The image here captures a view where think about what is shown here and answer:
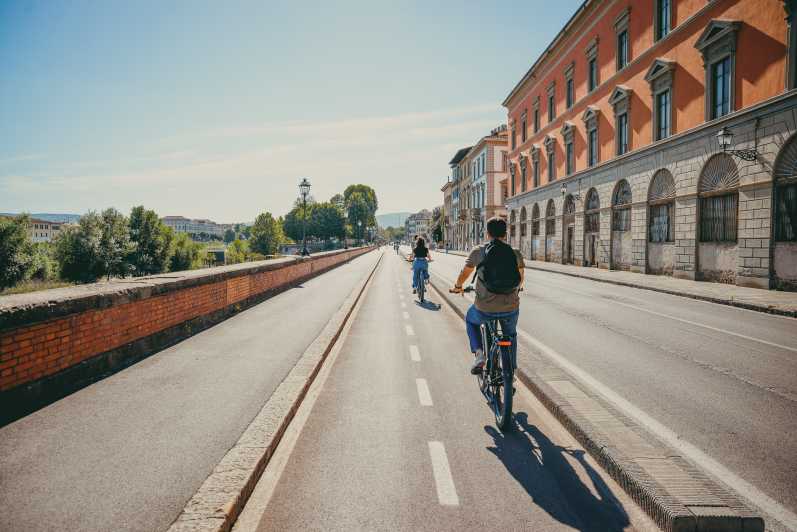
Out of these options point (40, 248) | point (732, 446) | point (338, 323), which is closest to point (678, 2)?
point (338, 323)

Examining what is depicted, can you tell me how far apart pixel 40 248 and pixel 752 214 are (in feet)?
151

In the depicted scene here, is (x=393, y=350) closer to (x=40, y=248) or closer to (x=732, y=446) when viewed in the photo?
(x=732, y=446)

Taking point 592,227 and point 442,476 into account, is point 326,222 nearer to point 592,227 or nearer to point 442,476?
point 592,227

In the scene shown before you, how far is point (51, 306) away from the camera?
4.31 m

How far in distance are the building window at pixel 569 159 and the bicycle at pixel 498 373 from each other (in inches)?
1086

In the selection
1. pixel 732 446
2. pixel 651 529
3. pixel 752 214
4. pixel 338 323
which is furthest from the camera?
pixel 752 214

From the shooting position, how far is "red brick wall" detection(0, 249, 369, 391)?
154 inches

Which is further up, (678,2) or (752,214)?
(678,2)

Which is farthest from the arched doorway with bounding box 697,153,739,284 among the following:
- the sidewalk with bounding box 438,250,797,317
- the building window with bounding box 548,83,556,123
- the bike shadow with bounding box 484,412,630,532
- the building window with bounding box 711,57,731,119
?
the building window with bounding box 548,83,556,123

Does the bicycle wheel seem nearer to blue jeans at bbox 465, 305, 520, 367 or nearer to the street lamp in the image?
blue jeans at bbox 465, 305, 520, 367

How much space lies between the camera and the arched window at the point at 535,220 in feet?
117

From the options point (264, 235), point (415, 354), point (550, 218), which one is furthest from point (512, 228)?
point (264, 235)

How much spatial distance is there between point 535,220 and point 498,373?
112 feet

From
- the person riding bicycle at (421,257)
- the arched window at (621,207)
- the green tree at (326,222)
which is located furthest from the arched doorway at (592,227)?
the green tree at (326,222)
